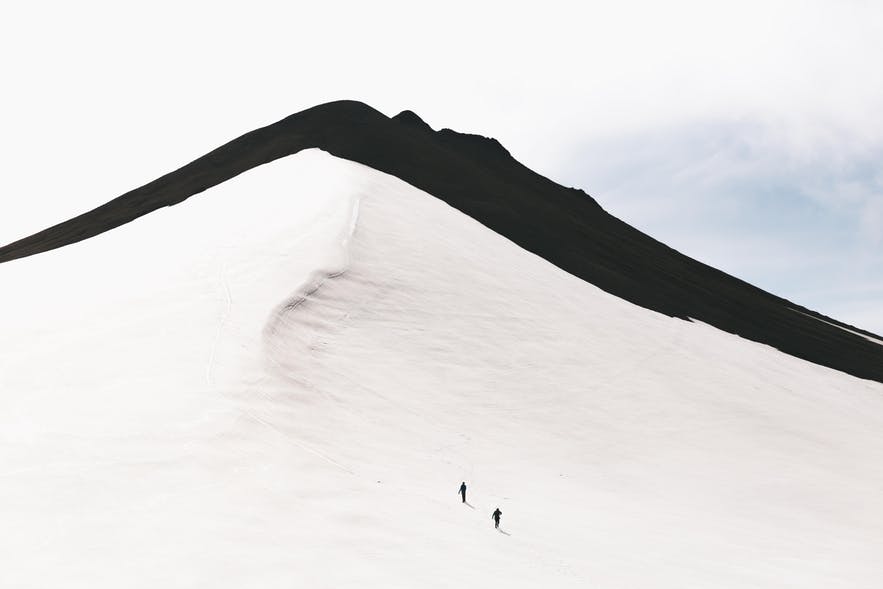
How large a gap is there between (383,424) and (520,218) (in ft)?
112

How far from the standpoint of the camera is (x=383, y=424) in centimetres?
2597

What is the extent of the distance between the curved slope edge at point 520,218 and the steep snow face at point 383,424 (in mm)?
7000

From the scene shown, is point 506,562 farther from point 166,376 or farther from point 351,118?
point 351,118

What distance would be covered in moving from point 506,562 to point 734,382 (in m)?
25.6

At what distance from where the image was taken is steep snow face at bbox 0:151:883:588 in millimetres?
16891

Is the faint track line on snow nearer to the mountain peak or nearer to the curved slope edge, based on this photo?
the curved slope edge

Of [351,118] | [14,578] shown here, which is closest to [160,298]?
[14,578]

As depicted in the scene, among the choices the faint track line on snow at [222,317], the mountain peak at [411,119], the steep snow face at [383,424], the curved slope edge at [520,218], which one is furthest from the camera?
the mountain peak at [411,119]

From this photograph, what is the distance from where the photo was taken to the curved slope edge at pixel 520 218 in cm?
5472

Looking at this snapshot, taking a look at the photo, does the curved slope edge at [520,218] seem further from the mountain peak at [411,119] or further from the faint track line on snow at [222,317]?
the faint track line on snow at [222,317]

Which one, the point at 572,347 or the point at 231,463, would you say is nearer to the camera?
the point at 231,463

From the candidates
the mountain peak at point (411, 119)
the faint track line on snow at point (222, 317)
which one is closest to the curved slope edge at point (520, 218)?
the mountain peak at point (411, 119)

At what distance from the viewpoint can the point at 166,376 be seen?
958 inches

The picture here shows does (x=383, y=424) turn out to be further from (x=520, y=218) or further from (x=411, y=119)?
(x=411, y=119)
